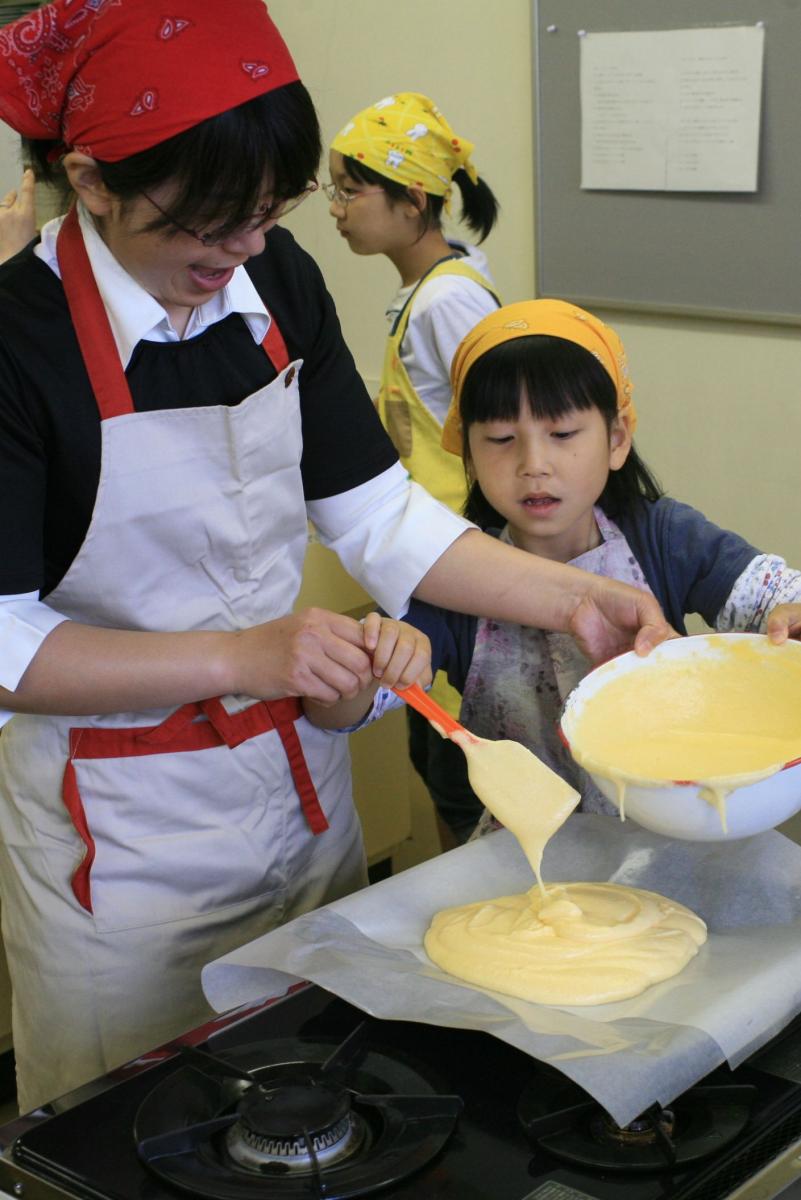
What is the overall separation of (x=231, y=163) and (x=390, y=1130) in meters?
0.70

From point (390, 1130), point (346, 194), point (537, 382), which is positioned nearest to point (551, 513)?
point (537, 382)

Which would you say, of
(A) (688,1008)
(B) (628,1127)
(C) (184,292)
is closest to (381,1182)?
(B) (628,1127)

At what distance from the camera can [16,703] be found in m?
1.14

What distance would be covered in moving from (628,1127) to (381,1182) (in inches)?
6.4

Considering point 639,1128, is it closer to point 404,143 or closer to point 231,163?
point 231,163

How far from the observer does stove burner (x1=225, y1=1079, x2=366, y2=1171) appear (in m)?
0.85

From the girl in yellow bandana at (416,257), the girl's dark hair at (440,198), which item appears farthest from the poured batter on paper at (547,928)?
the girl's dark hair at (440,198)

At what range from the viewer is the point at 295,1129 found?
33.5 inches

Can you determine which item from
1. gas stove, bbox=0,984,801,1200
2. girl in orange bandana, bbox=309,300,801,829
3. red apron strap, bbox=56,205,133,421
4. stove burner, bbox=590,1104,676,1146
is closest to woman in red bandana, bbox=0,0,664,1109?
red apron strap, bbox=56,205,133,421

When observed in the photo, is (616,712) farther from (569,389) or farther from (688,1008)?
(569,389)

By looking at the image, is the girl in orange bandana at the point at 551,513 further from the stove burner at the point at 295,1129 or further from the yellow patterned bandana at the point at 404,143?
the yellow patterned bandana at the point at 404,143

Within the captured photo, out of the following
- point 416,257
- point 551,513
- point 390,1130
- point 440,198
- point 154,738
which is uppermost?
point 440,198

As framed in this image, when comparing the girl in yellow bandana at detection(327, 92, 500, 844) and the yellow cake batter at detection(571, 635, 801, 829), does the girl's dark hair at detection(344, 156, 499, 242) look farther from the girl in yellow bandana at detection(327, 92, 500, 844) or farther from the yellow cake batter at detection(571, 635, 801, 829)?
the yellow cake batter at detection(571, 635, 801, 829)

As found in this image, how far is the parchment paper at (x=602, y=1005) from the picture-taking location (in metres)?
0.88
